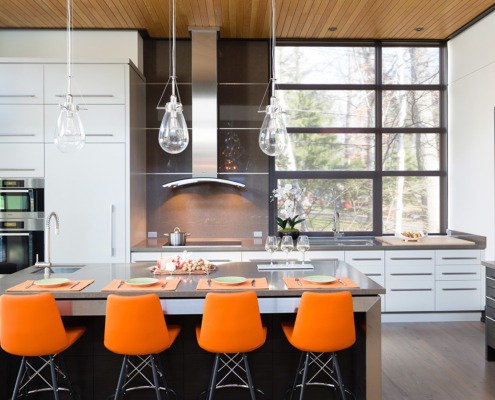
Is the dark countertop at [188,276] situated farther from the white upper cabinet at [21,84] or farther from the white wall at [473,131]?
the white wall at [473,131]

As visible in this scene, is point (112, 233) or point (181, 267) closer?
point (181, 267)

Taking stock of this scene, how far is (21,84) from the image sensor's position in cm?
469

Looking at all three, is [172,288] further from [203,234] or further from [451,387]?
[203,234]

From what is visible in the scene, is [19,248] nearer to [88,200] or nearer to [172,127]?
[88,200]

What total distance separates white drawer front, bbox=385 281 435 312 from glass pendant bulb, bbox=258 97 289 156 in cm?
259

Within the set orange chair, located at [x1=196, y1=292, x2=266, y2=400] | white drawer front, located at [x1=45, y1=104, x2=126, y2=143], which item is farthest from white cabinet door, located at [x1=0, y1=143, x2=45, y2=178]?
orange chair, located at [x1=196, y1=292, x2=266, y2=400]

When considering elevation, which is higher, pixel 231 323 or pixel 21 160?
pixel 21 160

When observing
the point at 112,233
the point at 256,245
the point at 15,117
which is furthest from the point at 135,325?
the point at 15,117

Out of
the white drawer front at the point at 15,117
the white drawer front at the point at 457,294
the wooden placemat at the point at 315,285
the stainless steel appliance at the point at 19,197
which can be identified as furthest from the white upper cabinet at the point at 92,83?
the white drawer front at the point at 457,294

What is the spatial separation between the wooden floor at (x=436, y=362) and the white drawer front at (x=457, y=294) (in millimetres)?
206

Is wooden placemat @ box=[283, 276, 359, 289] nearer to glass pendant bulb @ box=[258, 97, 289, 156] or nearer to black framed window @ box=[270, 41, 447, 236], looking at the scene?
glass pendant bulb @ box=[258, 97, 289, 156]

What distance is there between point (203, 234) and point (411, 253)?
2317 mm

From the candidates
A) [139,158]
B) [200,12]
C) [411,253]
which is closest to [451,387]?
[411,253]

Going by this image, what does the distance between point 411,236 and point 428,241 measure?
19 centimetres
